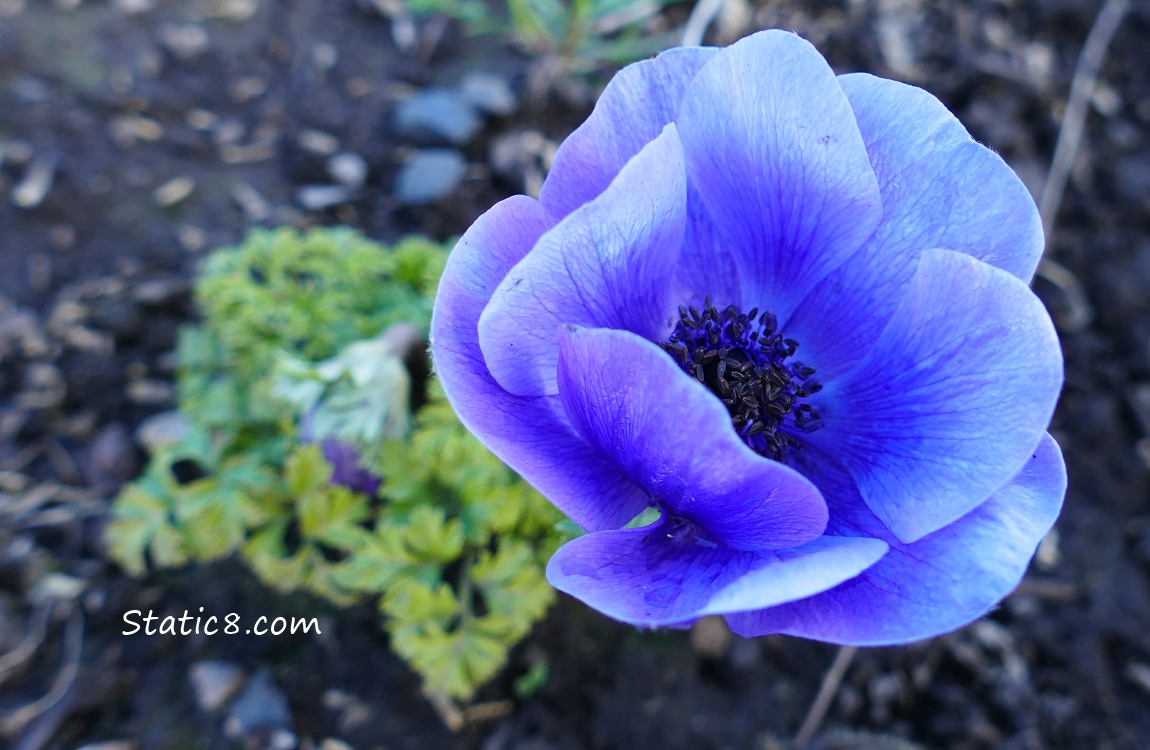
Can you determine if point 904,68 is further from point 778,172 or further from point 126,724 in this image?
point 126,724

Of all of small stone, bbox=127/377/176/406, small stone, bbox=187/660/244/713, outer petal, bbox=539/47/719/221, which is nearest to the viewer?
outer petal, bbox=539/47/719/221

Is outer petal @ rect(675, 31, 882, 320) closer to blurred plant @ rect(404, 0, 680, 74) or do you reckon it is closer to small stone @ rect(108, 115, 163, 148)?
blurred plant @ rect(404, 0, 680, 74)

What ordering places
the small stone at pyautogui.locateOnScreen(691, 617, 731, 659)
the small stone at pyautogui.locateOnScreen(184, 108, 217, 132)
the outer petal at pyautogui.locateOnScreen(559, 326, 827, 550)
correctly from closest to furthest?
the outer petal at pyautogui.locateOnScreen(559, 326, 827, 550), the small stone at pyautogui.locateOnScreen(691, 617, 731, 659), the small stone at pyautogui.locateOnScreen(184, 108, 217, 132)

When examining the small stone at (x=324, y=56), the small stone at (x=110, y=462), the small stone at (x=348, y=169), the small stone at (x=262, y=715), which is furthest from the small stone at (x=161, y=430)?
the small stone at (x=324, y=56)

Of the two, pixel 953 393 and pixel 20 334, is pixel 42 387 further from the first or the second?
pixel 953 393

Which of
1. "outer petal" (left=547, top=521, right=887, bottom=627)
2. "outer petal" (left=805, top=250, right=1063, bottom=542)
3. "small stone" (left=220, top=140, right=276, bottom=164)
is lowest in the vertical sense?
"small stone" (left=220, top=140, right=276, bottom=164)

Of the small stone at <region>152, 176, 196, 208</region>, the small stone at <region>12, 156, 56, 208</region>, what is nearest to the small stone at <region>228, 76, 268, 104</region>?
the small stone at <region>152, 176, 196, 208</region>
